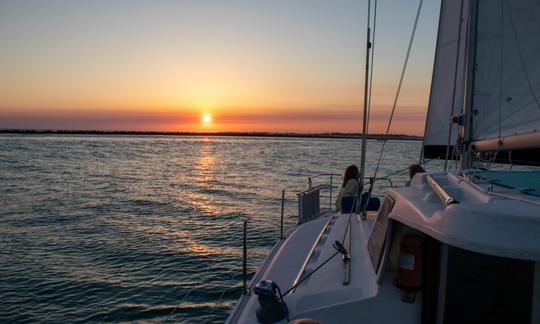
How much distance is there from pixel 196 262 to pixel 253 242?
9.34 feet

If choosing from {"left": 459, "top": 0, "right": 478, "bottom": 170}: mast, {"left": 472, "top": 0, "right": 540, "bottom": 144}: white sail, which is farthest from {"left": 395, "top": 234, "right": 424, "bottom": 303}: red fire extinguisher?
{"left": 459, "top": 0, "right": 478, "bottom": 170}: mast

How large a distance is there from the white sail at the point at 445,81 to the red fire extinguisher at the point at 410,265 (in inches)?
197

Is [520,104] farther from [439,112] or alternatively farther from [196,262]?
[196,262]

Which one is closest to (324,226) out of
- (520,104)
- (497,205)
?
(520,104)

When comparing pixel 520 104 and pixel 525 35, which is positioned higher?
pixel 525 35

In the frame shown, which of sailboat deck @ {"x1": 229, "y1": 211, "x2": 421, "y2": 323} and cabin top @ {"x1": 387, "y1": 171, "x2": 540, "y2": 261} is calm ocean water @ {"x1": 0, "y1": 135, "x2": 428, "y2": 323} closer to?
sailboat deck @ {"x1": 229, "y1": 211, "x2": 421, "y2": 323}

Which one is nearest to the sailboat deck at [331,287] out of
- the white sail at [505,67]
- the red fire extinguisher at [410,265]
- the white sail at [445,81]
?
the red fire extinguisher at [410,265]

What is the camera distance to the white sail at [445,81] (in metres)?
8.55

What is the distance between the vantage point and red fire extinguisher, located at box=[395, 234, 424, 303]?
390 centimetres

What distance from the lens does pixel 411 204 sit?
3939 millimetres

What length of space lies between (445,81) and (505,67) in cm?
185

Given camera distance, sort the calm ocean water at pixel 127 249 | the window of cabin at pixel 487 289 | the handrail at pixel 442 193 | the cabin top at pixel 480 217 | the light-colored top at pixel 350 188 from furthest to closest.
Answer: the calm ocean water at pixel 127 249, the light-colored top at pixel 350 188, the handrail at pixel 442 193, the window of cabin at pixel 487 289, the cabin top at pixel 480 217

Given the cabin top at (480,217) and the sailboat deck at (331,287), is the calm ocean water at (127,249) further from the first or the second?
the cabin top at (480,217)

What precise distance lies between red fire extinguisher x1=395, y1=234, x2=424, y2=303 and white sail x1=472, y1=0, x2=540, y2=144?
3558mm
